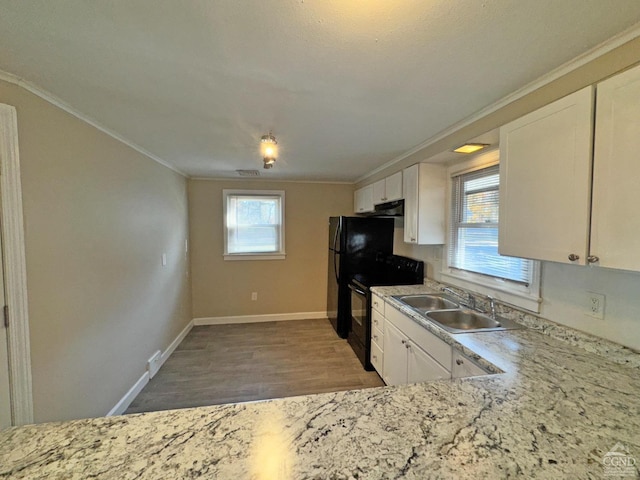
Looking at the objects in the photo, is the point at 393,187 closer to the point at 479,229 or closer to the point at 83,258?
the point at 479,229

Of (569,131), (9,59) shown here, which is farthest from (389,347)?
(9,59)

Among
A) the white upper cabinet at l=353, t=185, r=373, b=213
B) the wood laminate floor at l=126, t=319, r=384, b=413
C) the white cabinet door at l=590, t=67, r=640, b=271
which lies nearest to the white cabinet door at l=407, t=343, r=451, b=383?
the wood laminate floor at l=126, t=319, r=384, b=413

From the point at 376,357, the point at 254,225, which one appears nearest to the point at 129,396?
the point at 376,357

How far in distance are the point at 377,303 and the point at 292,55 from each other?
2.18 metres

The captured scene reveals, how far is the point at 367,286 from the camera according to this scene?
2.86m

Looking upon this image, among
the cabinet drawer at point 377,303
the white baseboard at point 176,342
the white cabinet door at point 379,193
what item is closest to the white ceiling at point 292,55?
the white cabinet door at point 379,193

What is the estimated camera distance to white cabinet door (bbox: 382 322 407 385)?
2.13 meters

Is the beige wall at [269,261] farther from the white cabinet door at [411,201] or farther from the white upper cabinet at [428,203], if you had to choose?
the white upper cabinet at [428,203]

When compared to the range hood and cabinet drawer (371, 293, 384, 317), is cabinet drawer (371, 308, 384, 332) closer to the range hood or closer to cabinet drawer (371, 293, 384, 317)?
cabinet drawer (371, 293, 384, 317)

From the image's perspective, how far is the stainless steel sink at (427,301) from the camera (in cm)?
240

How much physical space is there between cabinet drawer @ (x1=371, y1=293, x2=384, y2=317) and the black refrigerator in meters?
0.79

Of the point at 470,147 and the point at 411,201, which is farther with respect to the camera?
the point at 411,201

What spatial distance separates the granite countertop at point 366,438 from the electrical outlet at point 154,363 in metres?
2.21

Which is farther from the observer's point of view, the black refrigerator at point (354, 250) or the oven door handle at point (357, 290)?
the black refrigerator at point (354, 250)
